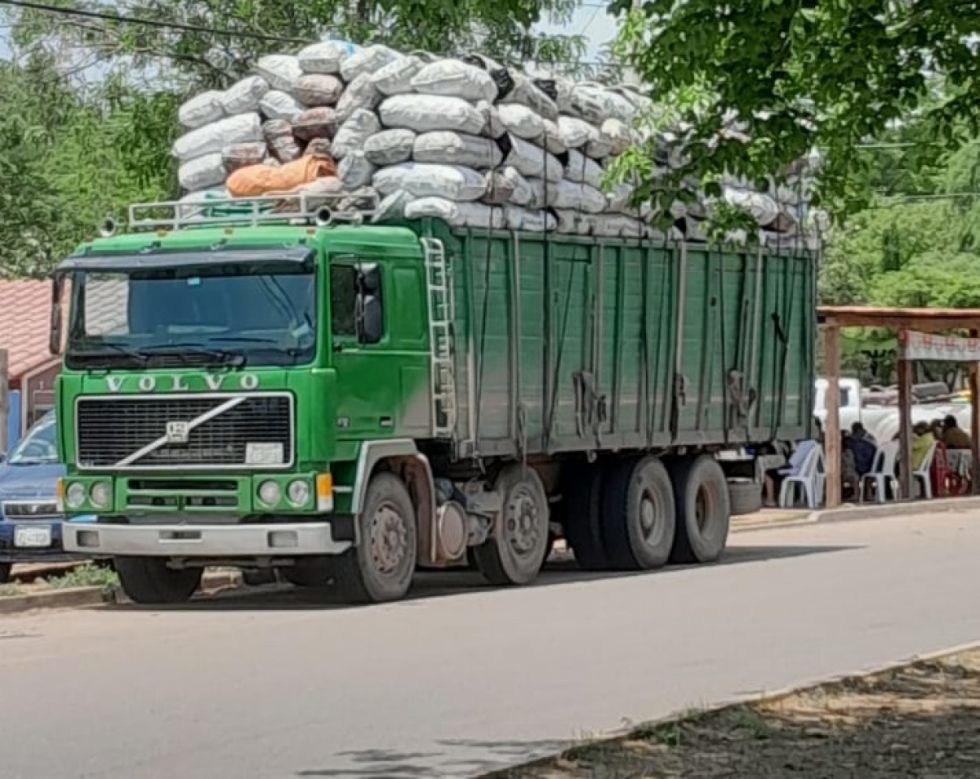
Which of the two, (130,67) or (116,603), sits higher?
(130,67)

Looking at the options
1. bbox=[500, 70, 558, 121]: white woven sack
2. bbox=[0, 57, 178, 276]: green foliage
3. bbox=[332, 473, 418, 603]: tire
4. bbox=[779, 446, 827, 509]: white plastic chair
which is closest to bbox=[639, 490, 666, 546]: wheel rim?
bbox=[332, 473, 418, 603]: tire

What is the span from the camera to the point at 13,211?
116ft

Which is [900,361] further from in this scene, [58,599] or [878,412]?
[58,599]

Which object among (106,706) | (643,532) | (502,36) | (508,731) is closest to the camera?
(508,731)

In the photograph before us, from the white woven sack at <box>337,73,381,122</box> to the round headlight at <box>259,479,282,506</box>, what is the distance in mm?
3477

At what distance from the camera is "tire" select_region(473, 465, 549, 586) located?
1847cm

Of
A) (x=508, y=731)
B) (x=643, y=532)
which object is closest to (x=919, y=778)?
(x=508, y=731)

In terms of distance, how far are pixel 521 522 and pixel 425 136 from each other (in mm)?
3651

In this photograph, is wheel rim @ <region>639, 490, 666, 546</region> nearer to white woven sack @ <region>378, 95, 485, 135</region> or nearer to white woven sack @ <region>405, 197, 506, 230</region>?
white woven sack @ <region>405, 197, 506, 230</region>

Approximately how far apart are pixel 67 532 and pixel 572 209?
551 cm

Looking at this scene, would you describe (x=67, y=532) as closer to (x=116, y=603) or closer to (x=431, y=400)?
(x=116, y=603)

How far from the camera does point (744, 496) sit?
22703 millimetres

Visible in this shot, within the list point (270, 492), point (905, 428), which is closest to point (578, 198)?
point (270, 492)

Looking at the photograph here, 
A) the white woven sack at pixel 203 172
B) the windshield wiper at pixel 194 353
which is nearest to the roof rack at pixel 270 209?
the white woven sack at pixel 203 172
